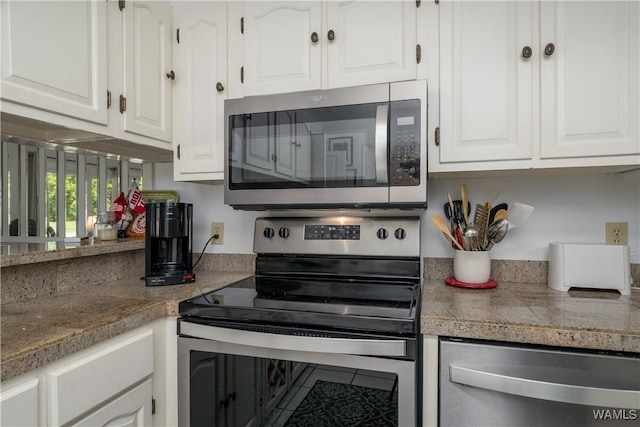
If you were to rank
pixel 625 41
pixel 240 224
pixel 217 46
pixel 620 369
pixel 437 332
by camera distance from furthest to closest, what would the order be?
pixel 240 224 → pixel 217 46 → pixel 625 41 → pixel 437 332 → pixel 620 369

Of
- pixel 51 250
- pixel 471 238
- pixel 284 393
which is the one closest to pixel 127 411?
pixel 284 393

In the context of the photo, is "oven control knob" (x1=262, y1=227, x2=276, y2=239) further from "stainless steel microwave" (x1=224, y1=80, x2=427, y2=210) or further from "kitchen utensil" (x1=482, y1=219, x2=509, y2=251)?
"kitchen utensil" (x1=482, y1=219, x2=509, y2=251)

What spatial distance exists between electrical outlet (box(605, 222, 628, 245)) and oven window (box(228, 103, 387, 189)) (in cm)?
97

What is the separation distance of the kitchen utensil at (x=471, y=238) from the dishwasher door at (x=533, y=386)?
49cm

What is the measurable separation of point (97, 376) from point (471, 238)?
4.15ft

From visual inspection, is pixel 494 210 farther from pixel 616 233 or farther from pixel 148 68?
pixel 148 68

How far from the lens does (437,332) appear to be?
967 millimetres

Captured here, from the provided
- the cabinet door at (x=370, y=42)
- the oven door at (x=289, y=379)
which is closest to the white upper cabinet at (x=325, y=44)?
the cabinet door at (x=370, y=42)

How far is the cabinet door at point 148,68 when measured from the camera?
1372 millimetres

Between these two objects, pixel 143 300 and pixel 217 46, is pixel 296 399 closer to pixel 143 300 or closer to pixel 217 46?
pixel 143 300

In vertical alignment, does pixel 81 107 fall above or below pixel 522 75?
below

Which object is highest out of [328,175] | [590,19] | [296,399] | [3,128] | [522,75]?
[590,19]

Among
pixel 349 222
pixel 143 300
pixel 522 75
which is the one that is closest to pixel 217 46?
pixel 349 222

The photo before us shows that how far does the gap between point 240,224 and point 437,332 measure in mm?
1141
